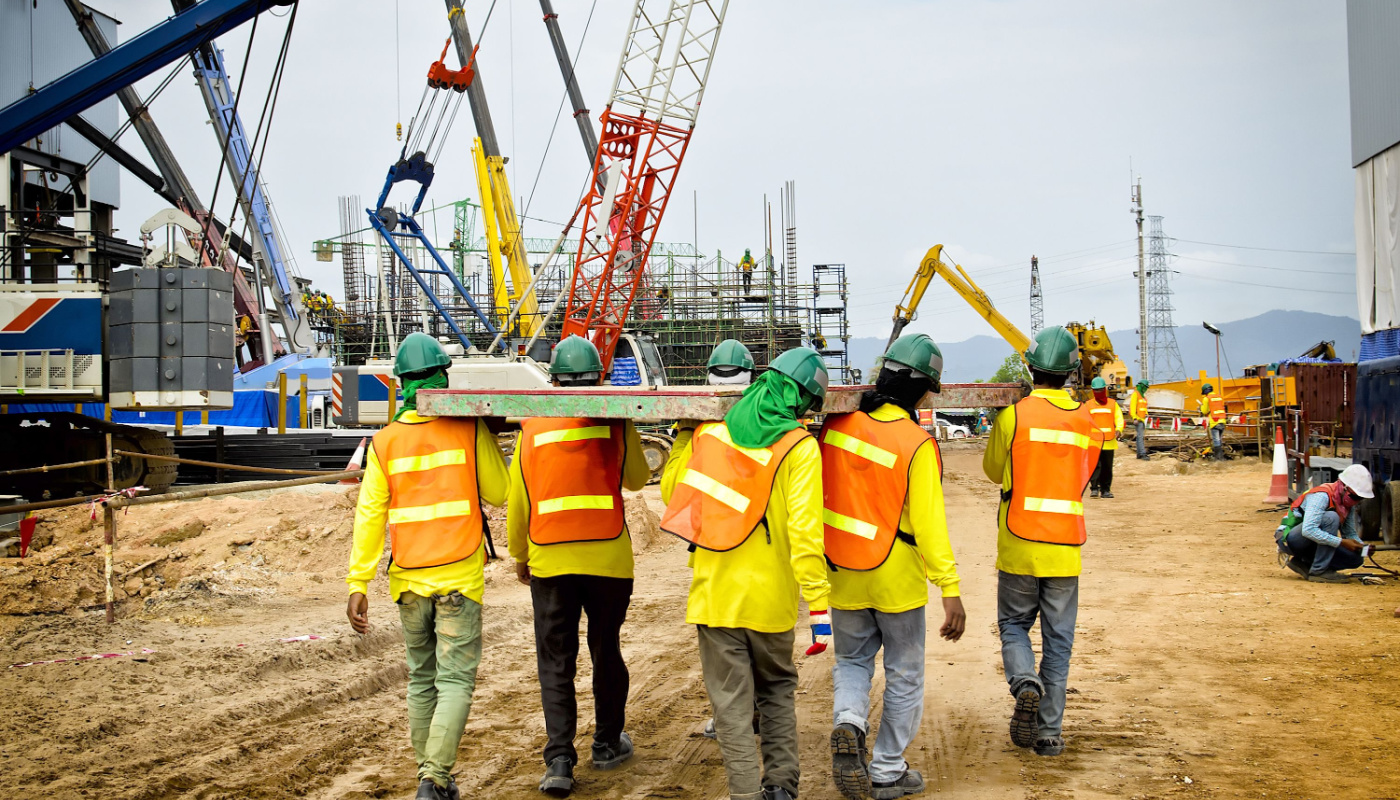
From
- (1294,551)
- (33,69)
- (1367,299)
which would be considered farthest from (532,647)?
(33,69)

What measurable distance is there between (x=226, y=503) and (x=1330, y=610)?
40.7ft

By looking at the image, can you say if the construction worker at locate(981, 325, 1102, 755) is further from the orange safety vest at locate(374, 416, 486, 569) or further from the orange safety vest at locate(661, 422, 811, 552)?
the orange safety vest at locate(374, 416, 486, 569)

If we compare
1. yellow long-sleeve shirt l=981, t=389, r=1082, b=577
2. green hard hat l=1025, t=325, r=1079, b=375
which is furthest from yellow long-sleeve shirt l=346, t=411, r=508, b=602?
green hard hat l=1025, t=325, r=1079, b=375

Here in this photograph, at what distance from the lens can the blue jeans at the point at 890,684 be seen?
459 centimetres

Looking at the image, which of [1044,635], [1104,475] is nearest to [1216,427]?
[1104,475]

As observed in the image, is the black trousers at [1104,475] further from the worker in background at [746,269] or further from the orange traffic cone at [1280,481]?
the worker in background at [746,269]

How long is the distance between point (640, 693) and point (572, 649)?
5.83ft

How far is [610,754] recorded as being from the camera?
5.19 m

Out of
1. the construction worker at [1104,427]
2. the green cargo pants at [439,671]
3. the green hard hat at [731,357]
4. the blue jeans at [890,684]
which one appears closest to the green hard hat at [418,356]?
the green cargo pants at [439,671]

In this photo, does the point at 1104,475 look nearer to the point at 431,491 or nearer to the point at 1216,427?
Answer: the point at 1216,427

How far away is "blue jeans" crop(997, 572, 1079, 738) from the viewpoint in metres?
5.08

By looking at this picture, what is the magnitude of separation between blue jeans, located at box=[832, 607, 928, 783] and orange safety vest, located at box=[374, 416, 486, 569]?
1742 millimetres

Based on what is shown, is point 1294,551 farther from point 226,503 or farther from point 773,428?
point 226,503

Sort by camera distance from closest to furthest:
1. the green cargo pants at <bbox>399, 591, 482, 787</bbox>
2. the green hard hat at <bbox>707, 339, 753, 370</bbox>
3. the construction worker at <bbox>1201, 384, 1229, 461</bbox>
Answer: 1. the green cargo pants at <bbox>399, 591, 482, 787</bbox>
2. the green hard hat at <bbox>707, 339, 753, 370</bbox>
3. the construction worker at <bbox>1201, 384, 1229, 461</bbox>
